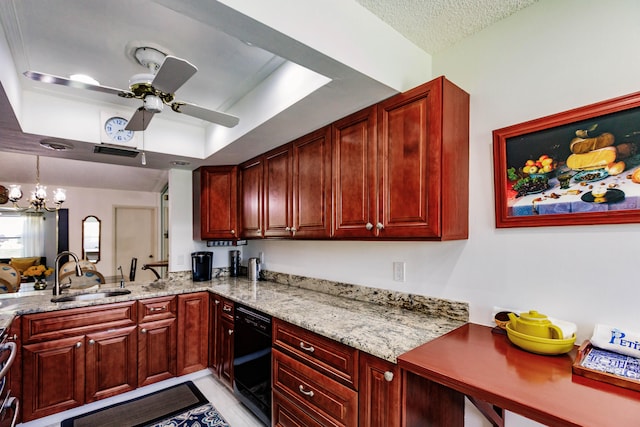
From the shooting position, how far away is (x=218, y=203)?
3.32 metres

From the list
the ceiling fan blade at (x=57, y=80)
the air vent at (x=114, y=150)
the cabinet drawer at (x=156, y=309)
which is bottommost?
the cabinet drawer at (x=156, y=309)

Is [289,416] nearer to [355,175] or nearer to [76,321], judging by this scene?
[355,175]

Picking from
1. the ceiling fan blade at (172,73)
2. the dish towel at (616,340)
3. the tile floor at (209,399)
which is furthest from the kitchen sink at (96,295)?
the dish towel at (616,340)

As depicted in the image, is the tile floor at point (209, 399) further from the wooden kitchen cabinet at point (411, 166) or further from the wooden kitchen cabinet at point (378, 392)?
the wooden kitchen cabinet at point (411, 166)

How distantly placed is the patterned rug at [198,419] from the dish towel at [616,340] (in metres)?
2.33

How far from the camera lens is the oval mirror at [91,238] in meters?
6.66

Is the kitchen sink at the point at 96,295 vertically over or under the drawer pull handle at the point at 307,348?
over

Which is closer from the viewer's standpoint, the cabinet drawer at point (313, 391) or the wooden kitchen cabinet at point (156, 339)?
the cabinet drawer at point (313, 391)

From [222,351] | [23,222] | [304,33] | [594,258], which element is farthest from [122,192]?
[594,258]

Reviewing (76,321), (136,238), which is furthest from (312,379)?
(136,238)

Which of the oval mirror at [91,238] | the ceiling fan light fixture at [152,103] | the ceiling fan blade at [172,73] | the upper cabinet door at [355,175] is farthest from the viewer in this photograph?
the oval mirror at [91,238]

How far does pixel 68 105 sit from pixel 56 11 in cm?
112

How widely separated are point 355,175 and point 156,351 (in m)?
2.42

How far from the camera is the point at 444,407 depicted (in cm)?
150
